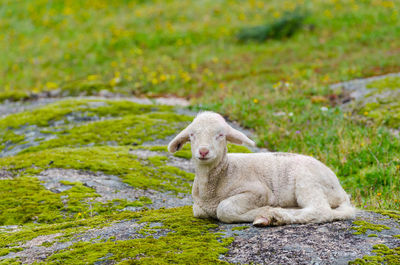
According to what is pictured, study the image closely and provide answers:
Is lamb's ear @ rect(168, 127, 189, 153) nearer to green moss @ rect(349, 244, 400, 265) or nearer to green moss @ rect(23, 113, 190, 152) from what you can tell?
green moss @ rect(349, 244, 400, 265)

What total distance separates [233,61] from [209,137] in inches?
745

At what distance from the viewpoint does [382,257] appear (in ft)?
17.1

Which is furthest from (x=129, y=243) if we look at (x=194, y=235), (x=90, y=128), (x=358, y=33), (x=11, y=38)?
(x=11, y=38)

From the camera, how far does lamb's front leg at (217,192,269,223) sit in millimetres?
6477

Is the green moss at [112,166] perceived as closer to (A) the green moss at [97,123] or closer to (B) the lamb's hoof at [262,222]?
(A) the green moss at [97,123]

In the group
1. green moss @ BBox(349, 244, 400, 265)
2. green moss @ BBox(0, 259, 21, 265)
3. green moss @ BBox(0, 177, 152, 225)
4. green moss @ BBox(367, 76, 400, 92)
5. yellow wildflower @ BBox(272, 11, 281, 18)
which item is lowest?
green moss @ BBox(0, 177, 152, 225)

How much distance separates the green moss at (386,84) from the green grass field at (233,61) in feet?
5.10

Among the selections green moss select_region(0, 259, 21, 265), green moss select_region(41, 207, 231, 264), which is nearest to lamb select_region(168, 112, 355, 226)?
green moss select_region(41, 207, 231, 264)

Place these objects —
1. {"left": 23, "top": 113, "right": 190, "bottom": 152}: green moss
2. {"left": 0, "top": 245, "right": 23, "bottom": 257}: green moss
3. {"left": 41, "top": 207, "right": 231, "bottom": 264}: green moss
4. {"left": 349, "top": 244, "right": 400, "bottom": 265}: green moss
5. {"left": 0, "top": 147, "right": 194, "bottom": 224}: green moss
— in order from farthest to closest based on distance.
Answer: {"left": 23, "top": 113, "right": 190, "bottom": 152}: green moss < {"left": 0, "top": 147, "right": 194, "bottom": 224}: green moss < {"left": 0, "top": 245, "right": 23, "bottom": 257}: green moss < {"left": 41, "top": 207, "right": 231, "bottom": 264}: green moss < {"left": 349, "top": 244, "right": 400, "bottom": 265}: green moss

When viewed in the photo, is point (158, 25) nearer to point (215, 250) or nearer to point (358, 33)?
point (358, 33)

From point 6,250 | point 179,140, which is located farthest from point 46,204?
point 179,140

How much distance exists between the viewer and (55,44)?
29.6 meters

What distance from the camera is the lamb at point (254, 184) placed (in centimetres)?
634

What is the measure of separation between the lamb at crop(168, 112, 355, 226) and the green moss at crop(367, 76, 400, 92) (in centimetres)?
1066
